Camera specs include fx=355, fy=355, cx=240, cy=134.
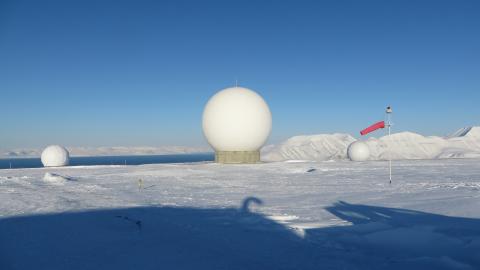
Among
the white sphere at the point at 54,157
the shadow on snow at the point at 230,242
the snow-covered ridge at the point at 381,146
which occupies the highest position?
the snow-covered ridge at the point at 381,146

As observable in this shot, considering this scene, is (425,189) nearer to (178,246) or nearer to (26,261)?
(178,246)

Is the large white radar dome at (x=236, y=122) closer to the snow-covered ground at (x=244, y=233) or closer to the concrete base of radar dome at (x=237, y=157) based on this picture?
the concrete base of radar dome at (x=237, y=157)

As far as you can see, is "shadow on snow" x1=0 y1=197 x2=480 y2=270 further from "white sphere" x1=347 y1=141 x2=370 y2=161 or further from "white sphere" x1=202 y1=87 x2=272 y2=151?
"white sphere" x1=347 y1=141 x2=370 y2=161

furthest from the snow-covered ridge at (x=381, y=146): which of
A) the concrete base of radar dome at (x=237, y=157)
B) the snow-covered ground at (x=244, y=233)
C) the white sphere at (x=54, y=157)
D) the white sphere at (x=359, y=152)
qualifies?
the snow-covered ground at (x=244, y=233)

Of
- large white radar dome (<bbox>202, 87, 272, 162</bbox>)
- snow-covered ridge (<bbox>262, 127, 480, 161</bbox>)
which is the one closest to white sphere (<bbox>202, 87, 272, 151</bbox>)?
large white radar dome (<bbox>202, 87, 272, 162</bbox>)

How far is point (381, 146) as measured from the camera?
12319 centimetres

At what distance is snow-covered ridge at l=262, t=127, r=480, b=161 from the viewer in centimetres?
12375

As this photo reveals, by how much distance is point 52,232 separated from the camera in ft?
28.8

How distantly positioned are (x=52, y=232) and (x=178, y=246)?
3.50 metres

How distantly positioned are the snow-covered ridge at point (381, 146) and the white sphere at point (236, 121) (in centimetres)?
7480

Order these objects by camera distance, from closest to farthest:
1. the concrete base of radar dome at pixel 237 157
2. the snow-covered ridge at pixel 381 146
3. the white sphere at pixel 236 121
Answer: the white sphere at pixel 236 121 → the concrete base of radar dome at pixel 237 157 → the snow-covered ridge at pixel 381 146

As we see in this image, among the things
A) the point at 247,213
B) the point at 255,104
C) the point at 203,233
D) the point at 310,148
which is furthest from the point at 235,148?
the point at 310,148

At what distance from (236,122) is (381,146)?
93.8 metres

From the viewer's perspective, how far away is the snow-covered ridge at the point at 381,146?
12375 cm
